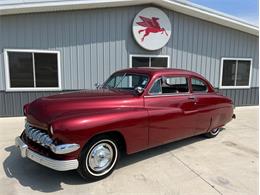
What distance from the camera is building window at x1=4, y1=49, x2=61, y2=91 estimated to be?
748 cm

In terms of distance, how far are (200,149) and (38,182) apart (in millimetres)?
3369

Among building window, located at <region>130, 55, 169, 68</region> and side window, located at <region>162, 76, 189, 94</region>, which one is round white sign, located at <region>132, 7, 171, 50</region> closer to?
building window, located at <region>130, 55, 169, 68</region>

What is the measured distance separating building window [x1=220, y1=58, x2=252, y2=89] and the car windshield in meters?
6.78

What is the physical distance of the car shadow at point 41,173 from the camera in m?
3.43

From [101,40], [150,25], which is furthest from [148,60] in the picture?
[101,40]

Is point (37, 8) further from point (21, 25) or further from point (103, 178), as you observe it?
point (103, 178)

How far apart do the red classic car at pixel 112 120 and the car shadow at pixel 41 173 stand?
0.38 metres

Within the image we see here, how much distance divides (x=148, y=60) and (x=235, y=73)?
442 cm

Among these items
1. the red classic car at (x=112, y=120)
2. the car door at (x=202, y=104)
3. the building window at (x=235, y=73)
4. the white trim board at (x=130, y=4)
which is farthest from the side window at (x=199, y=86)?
the building window at (x=235, y=73)

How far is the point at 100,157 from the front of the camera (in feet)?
11.7

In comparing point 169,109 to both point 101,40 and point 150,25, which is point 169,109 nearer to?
point 101,40

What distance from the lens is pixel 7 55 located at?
24.1 ft

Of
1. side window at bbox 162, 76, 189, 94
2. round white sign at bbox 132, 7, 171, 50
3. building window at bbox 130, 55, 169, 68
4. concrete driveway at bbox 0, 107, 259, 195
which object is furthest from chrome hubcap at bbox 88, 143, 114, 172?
round white sign at bbox 132, 7, 171, 50

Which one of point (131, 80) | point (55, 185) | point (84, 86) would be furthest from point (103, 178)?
point (84, 86)
